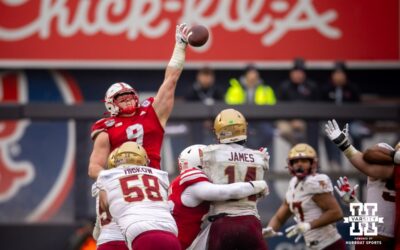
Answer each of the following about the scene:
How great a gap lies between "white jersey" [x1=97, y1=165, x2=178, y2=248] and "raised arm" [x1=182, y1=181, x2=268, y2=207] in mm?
326

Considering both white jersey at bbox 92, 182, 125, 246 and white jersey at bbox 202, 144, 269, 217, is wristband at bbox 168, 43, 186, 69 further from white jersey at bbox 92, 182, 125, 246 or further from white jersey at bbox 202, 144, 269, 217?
white jersey at bbox 92, 182, 125, 246

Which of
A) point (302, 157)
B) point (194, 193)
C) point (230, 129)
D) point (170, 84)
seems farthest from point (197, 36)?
point (302, 157)

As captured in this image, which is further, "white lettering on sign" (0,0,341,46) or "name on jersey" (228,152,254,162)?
"white lettering on sign" (0,0,341,46)

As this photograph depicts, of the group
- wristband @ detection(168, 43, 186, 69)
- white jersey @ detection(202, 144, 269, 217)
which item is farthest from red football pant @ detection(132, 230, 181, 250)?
wristband @ detection(168, 43, 186, 69)

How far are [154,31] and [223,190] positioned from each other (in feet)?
29.0

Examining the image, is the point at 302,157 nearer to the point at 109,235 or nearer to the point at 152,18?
the point at 109,235

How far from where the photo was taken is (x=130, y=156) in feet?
29.2

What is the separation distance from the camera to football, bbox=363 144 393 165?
9.84 m

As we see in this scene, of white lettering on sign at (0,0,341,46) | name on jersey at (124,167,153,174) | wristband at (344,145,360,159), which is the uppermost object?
white lettering on sign at (0,0,341,46)

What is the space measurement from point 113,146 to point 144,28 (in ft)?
26.0

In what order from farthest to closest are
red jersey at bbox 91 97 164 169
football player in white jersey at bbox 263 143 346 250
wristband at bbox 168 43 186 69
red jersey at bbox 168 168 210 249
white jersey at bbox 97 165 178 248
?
1. football player in white jersey at bbox 263 143 346 250
2. wristband at bbox 168 43 186 69
3. red jersey at bbox 91 97 164 169
4. red jersey at bbox 168 168 210 249
5. white jersey at bbox 97 165 178 248

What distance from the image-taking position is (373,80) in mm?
18000

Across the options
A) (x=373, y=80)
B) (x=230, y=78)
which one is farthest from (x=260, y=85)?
(x=373, y=80)

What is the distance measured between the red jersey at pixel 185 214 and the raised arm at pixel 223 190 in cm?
16
